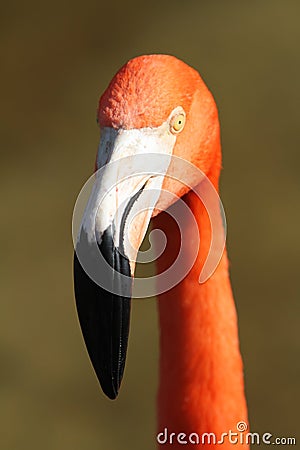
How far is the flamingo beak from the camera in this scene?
760 mm

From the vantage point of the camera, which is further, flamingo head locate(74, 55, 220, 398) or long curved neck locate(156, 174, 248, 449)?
long curved neck locate(156, 174, 248, 449)

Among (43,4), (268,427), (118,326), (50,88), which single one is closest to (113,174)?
(118,326)

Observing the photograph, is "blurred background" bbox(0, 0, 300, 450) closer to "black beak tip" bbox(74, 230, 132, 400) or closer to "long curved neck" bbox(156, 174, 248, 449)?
"long curved neck" bbox(156, 174, 248, 449)

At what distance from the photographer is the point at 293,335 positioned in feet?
6.28

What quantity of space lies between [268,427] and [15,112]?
1.19 metres

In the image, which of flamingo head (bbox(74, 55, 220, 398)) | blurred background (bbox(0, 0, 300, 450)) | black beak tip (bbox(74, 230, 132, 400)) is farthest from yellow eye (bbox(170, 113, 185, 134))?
blurred background (bbox(0, 0, 300, 450))

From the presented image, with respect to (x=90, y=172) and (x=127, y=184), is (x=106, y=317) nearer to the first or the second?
(x=127, y=184)

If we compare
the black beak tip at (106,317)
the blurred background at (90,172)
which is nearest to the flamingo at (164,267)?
the black beak tip at (106,317)

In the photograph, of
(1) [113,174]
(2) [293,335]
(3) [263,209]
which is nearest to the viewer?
(1) [113,174]

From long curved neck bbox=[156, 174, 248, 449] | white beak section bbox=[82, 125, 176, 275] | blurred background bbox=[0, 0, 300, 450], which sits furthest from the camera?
blurred background bbox=[0, 0, 300, 450]

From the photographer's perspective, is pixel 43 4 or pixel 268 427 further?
pixel 43 4

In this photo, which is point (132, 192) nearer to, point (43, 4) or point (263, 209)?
point (263, 209)

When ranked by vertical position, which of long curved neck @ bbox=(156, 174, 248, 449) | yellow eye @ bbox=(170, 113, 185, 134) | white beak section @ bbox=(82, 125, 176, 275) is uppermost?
yellow eye @ bbox=(170, 113, 185, 134)

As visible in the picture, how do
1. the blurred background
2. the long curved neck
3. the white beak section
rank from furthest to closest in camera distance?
the blurred background, the long curved neck, the white beak section
